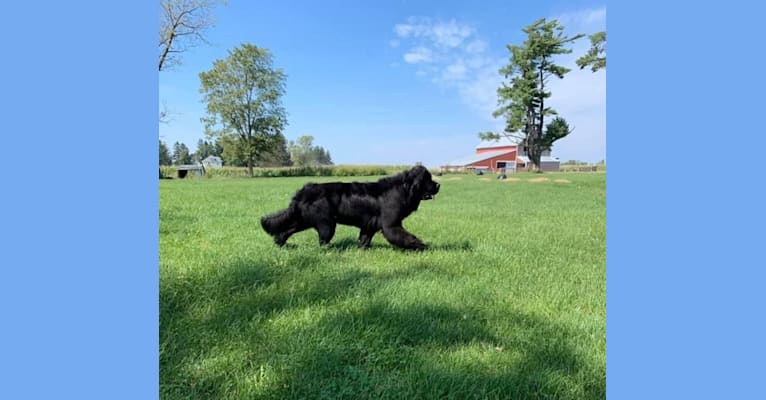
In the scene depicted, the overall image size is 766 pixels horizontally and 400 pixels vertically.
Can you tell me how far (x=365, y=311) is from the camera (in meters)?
2.59

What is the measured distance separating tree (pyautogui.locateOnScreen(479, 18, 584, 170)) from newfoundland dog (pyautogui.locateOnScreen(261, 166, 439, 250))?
→ 1.13m

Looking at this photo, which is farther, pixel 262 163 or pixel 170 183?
pixel 262 163

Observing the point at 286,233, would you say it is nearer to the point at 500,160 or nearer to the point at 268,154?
the point at 268,154

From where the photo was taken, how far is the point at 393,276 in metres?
3.46

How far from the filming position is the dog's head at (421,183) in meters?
4.47

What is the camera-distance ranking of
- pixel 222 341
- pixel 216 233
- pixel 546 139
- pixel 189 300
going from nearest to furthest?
1. pixel 222 341
2. pixel 189 300
3. pixel 546 139
4. pixel 216 233

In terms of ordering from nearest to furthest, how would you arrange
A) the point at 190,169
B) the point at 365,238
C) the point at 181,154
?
the point at 181,154
the point at 190,169
the point at 365,238

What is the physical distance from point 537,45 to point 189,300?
3.58 meters

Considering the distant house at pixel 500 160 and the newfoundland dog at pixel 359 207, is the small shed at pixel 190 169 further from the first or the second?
the distant house at pixel 500 160

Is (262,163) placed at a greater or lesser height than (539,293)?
greater

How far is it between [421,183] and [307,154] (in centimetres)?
142

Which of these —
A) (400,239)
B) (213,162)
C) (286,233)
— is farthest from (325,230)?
(213,162)

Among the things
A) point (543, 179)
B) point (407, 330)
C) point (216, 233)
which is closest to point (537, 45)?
point (543, 179)

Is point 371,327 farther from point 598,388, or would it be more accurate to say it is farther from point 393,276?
Answer: point 598,388
